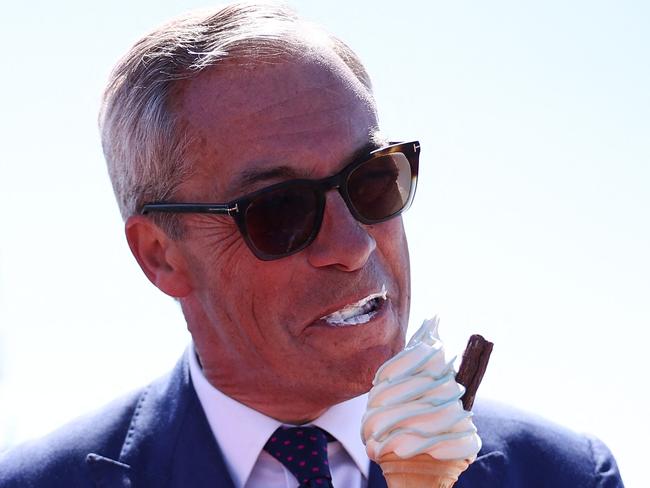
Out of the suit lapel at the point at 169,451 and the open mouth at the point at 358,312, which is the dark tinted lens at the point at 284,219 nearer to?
the open mouth at the point at 358,312

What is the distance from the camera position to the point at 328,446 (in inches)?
155

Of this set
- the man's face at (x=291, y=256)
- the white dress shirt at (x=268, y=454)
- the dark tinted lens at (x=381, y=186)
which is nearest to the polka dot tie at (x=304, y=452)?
the white dress shirt at (x=268, y=454)

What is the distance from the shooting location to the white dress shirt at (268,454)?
3.92m

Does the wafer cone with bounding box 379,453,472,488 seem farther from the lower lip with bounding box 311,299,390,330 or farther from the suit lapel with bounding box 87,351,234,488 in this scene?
the suit lapel with bounding box 87,351,234,488

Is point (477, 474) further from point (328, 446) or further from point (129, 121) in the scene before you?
point (129, 121)

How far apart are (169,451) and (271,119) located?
4.28 ft

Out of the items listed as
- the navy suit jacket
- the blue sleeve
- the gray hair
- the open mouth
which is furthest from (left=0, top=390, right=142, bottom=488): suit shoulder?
the blue sleeve

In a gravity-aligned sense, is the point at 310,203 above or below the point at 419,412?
above

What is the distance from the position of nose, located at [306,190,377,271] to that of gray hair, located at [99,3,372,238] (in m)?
0.61

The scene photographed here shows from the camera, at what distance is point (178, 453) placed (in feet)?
13.3

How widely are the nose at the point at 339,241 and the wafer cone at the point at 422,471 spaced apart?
3.34 feet

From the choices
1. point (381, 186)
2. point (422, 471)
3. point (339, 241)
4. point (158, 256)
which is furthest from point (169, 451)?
point (422, 471)

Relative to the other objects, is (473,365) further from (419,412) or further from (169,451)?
(169,451)

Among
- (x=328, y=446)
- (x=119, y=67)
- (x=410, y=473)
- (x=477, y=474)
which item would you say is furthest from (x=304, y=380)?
(x=119, y=67)
